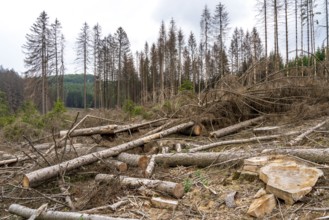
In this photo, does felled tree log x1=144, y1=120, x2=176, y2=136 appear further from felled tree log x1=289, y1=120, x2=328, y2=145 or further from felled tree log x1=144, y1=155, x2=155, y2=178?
felled tree log x1=289, y1=120, x2=328, y2=145

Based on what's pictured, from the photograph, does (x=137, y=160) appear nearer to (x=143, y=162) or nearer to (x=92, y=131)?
(x=143, y=162)

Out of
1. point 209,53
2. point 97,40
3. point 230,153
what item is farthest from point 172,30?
point 230,153

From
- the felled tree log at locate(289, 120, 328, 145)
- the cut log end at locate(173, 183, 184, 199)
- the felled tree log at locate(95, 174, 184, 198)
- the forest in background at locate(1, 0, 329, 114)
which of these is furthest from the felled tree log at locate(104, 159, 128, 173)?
the forest in background at locate(1, 0, 329, 114)

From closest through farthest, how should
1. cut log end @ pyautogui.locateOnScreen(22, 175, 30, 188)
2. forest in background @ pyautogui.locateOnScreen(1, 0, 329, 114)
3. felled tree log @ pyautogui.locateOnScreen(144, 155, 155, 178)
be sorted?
1. cut log end @ pyautogui.locateOnScreen(22, 175, 30, 188)
2. felled tree log @ pyautogui.locateOnScreen(144, 155, 155, 178)
3. forest in background @ pyautogui.locateOnScreen(1, 0, 329, 114)

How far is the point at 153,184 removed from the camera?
14.1 ft

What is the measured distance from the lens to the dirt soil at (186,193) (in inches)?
135

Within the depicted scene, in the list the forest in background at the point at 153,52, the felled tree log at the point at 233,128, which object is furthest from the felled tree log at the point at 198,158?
the forest in background at the point at 153,52

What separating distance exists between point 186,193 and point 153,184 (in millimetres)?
504

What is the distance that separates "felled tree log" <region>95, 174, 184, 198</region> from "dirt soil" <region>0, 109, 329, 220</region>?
79mm

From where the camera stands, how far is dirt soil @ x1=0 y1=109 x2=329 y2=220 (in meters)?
3.42

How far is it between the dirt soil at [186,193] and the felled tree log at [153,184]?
0.26 ft

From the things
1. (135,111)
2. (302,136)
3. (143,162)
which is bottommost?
(143,162)

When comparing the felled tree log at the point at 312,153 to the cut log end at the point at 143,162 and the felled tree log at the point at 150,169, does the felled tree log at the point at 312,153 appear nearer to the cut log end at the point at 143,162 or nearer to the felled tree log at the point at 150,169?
the felled tree log at the point at 150,169

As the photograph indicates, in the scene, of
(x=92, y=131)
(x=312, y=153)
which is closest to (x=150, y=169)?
(x=92, y=131)
